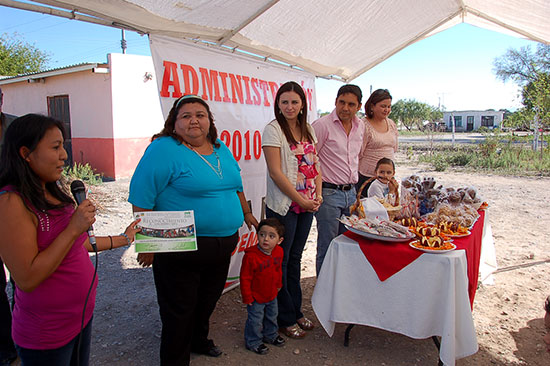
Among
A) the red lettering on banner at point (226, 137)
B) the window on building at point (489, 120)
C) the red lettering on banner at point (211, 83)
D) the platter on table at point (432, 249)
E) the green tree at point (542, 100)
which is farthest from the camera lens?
the window on building at point (489, 120)

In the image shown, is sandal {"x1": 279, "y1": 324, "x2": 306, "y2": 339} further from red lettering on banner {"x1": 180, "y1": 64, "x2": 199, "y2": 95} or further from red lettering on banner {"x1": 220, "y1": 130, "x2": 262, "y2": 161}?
red lettering on banner {"x1": 180, "y1": 64, "x2": 199, "y2": 95}

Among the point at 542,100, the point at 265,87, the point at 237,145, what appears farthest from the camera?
the point at 542,100

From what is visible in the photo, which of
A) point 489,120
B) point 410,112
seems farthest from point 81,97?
point 489,120

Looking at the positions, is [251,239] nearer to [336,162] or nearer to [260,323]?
[260,323]

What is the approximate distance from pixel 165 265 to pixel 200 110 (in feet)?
3.31

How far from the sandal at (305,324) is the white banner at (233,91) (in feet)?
3.07

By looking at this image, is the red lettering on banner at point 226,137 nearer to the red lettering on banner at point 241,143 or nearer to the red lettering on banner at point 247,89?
the red lettering on banner at point 241,143

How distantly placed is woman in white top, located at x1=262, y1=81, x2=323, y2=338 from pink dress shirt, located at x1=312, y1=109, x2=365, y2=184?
0.62 feet

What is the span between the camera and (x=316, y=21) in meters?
3.96

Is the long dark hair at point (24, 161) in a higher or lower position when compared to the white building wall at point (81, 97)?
lower

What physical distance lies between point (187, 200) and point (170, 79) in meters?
1.32

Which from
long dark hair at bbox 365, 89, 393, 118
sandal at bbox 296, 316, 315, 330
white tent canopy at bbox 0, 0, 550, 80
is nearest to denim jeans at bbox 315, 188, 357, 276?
sandal at bbox 296, 316, 315, 330

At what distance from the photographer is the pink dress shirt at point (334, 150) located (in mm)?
3215

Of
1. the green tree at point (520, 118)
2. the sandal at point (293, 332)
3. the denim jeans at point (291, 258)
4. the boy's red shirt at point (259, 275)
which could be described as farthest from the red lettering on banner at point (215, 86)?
the green tree at point (520, 118)
